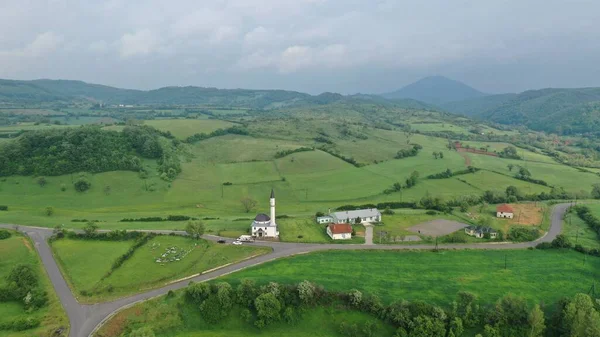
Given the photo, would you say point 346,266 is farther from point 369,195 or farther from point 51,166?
point 51,166

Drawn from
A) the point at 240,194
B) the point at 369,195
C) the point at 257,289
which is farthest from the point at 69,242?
the point at 369,195

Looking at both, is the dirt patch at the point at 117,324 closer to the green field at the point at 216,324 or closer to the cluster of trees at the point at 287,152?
the green field at the point at 216,324

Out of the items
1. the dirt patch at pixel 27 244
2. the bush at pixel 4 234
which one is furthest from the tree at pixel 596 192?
the bush at pixel 4 234

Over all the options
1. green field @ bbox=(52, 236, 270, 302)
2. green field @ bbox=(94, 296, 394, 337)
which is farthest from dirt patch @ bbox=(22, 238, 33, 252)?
green field @ bbox=(94, 296, 394, 337)

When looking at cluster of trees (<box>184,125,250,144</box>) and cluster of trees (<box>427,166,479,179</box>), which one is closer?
cluster of trees (<box>427,166,479,179</box>)

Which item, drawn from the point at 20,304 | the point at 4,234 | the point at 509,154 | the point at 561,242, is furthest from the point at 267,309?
the point at 509,154

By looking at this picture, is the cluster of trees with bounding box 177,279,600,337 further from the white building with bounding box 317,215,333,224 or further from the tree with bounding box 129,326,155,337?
the white building with bounding box 317,215,333,224

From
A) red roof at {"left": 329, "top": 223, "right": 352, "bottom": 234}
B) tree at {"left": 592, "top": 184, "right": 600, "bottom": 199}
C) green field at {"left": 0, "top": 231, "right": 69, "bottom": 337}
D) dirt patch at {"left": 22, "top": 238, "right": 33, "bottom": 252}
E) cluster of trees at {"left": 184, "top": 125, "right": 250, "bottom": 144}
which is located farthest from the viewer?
cluster of trees at {"left": 184, "top": 125, "right": 250, "bottom": 144}
